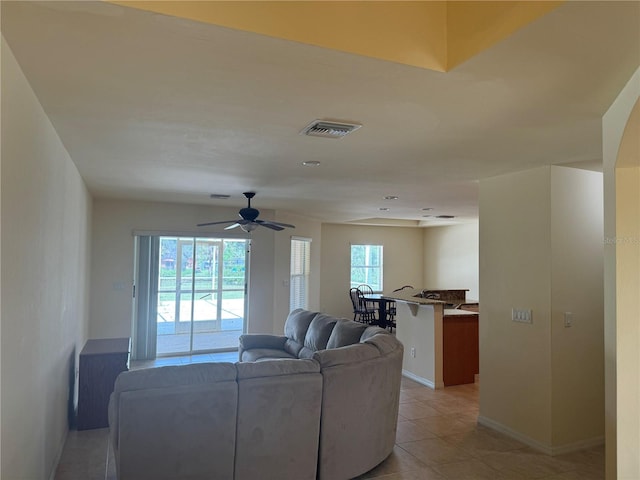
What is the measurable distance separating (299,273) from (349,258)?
247 centimetres

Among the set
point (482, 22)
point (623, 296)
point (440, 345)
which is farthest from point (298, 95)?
point (440, 345)

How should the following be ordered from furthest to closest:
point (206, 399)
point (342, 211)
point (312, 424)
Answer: point (342, 211) → point (312, 424) → point (206, 399)

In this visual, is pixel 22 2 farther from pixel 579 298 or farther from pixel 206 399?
pixel 579 298

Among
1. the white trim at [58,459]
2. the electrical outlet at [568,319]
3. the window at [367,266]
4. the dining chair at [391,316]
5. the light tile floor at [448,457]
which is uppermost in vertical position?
the window at [367,266]

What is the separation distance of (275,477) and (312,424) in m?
0.40

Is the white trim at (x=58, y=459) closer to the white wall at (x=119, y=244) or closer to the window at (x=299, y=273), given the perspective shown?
the white wall at (x=119, y=244)

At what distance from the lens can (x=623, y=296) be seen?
2213mm

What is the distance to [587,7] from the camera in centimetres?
141

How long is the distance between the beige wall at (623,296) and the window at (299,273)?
6049 millimetres

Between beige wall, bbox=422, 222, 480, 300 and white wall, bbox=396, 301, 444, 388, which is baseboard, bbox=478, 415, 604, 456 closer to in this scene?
white wall, bbox=396, 301, 444, 388

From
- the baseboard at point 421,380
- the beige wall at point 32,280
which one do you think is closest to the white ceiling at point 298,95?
the beige wall at point 32,280

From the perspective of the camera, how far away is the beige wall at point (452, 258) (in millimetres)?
10000

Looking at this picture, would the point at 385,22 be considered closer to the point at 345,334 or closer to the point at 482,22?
the point at 482,22

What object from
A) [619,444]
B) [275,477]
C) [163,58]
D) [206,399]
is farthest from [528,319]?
[163,58]
